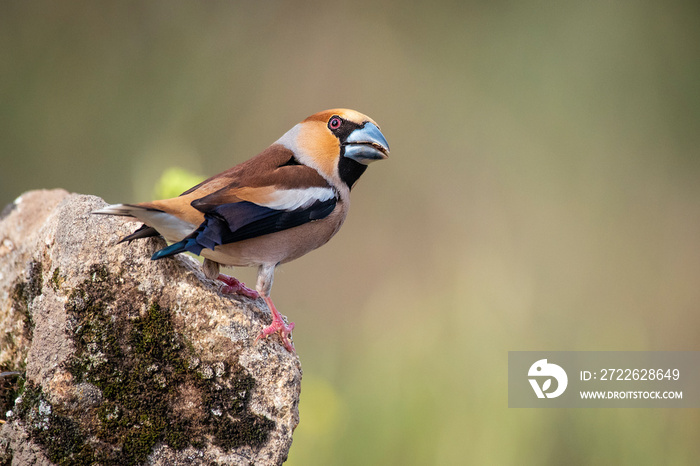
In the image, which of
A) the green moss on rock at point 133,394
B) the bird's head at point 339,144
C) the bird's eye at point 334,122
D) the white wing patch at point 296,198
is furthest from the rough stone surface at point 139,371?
the bird's eye at point 334,122

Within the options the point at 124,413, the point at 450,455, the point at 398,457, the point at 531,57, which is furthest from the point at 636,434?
the point at 531,57

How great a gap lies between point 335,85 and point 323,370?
10.1 feet

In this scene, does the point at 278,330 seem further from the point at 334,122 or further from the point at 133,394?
the point at 334,122

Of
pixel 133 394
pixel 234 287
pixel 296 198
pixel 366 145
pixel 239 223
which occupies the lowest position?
pixel 133 394

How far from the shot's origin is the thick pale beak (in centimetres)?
242

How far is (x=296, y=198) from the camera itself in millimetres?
2301

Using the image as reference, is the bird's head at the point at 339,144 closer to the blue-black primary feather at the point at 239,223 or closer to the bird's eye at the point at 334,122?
the bird's eye at the point at 334,122

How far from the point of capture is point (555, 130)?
229 inches

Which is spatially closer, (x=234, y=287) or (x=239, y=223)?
(x=239, y=223)

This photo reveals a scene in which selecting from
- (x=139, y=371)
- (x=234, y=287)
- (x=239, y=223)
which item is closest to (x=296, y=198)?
(x=239, y=223)

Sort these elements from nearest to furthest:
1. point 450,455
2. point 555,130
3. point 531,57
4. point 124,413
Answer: point 124,413
point 450,455
point 555,130
point 531,57

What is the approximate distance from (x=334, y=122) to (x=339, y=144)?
0.09 metres

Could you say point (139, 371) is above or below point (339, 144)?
below

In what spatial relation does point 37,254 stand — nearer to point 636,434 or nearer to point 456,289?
point 456,289
